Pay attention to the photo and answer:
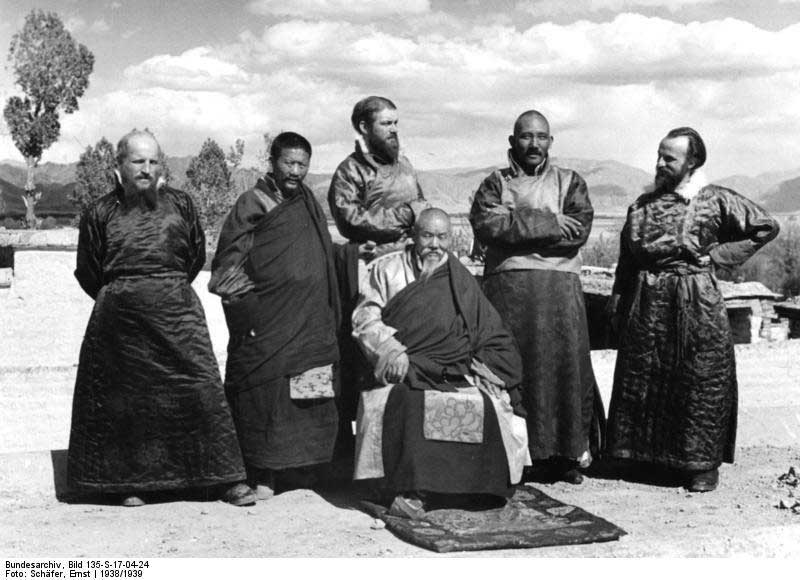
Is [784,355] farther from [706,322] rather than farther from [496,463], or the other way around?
[496,463]

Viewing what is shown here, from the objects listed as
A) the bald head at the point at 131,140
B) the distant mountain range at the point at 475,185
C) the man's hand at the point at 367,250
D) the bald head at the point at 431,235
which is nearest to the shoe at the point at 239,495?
the man's hand at the point at 367,250

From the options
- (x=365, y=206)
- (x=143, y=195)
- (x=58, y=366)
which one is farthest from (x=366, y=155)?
(x=58, y=366)

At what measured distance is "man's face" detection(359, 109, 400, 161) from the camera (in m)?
6.12

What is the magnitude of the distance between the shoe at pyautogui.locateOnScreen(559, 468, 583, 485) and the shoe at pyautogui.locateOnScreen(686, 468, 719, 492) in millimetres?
660

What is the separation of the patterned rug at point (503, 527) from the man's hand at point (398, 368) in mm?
723

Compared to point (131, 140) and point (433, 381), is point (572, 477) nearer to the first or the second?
point (433, 381)

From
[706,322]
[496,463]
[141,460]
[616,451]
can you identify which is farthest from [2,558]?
[706,322]

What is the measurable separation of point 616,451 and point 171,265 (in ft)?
9.57

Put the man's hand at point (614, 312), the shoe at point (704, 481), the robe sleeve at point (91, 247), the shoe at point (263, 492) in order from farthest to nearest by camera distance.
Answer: the man's hand at point (614, 312) → the shoe at point (704, 481) → the shoe at point (263, 492) → the robe sleeve at point (91, 247)

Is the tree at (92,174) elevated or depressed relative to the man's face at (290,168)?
elevated

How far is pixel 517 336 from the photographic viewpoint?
20.9ft

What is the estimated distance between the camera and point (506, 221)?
6266 mm

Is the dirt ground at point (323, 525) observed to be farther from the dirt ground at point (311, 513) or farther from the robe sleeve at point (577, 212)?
the robe sleeve at point (577, 212)

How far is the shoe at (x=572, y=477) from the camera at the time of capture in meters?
6.57
